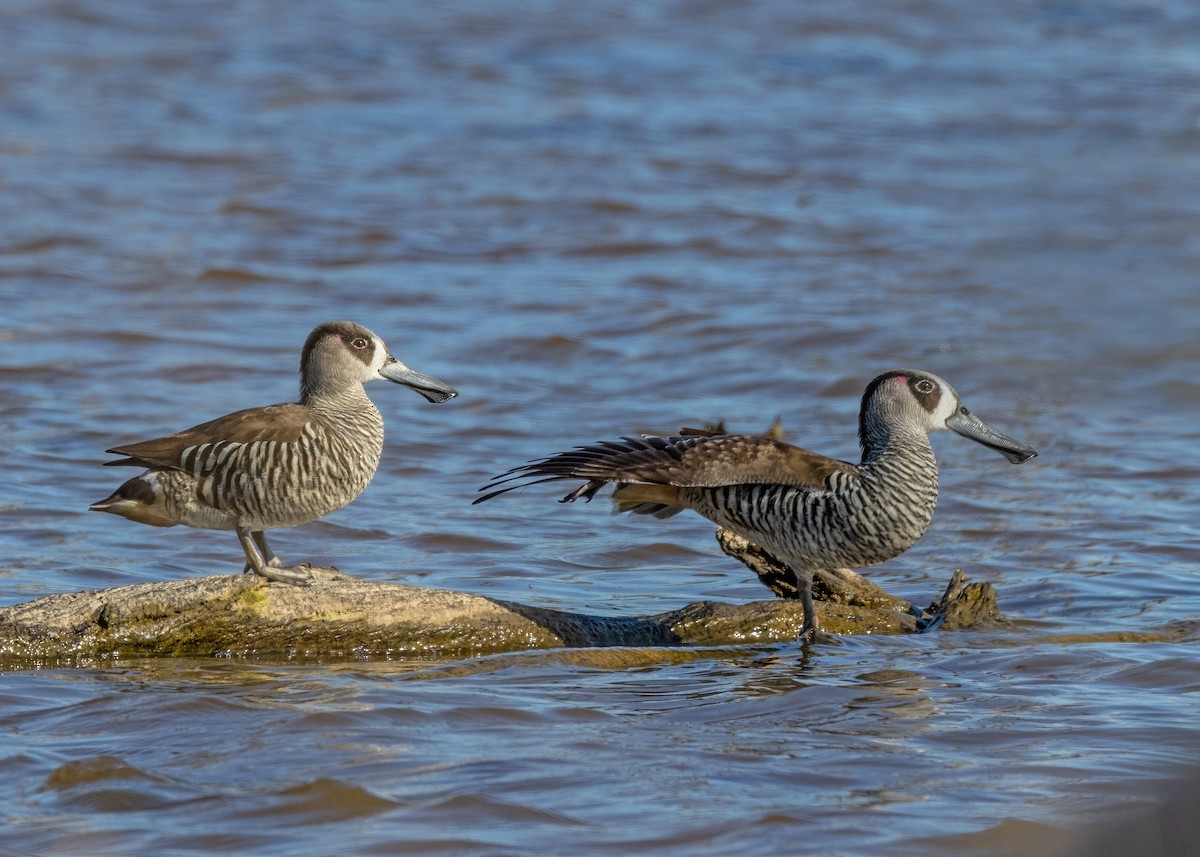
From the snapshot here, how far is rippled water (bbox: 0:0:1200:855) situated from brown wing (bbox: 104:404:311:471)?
1.04 metres

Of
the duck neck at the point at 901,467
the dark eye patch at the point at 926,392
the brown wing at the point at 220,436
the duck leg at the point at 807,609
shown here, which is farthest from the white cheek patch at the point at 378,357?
the dark eye patch at the point at 926,392

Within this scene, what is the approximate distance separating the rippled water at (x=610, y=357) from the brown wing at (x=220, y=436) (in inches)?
40.9

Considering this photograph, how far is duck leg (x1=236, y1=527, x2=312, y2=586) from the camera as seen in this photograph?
7.48 meters

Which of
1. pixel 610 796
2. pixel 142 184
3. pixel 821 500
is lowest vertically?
pixel 610 796

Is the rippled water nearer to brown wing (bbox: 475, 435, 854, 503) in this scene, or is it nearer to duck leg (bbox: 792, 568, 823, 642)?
duck leg (bbox: 792, 568, 823, 642)

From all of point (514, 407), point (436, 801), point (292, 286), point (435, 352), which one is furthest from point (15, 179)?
point (436, 801)

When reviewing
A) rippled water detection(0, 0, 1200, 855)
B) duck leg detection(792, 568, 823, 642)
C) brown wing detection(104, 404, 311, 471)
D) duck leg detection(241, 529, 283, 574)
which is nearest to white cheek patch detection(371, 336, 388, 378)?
brown wing detection(104, 404, 311, 471)

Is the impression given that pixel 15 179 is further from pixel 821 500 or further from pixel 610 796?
pixel 610 796

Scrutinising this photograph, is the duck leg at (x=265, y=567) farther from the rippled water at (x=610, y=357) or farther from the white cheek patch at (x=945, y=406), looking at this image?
the white cheek patch at (x=945, y=406)

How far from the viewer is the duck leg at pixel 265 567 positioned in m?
7.48

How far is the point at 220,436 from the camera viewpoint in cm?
777

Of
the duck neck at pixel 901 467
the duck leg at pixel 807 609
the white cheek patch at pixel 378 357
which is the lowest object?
the duck leg at pixel 807 609

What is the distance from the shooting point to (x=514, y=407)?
1250 cm

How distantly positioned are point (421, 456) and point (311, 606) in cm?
414
